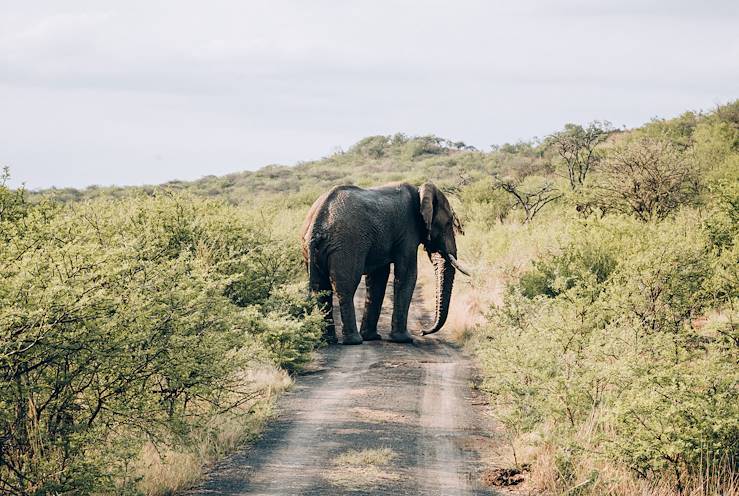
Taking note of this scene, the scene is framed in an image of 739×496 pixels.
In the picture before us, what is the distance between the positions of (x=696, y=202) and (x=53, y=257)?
916 inches

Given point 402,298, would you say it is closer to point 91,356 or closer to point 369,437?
point 369,437

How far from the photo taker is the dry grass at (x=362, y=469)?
8344mm

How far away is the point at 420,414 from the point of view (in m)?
11.4

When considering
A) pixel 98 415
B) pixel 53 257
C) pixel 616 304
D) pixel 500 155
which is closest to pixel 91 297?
pixel 53 257

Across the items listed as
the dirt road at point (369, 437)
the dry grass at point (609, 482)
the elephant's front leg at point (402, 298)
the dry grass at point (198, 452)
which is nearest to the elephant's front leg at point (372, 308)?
the elephant's front leg at point (402, 298)

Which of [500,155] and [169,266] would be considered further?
[500,155]

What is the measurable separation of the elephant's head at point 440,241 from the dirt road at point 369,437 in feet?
10.5

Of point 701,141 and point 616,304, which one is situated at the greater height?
point 701,141

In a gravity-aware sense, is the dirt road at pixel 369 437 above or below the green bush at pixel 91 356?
below

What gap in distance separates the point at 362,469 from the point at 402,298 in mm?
9143

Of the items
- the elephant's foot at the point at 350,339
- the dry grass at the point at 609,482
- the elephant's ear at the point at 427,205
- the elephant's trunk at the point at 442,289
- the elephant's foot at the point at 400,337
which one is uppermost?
the elephant's ear at the point at 427,205

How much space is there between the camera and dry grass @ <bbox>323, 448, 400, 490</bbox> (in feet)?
27.4

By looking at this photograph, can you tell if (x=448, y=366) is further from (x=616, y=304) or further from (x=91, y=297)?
(x=91, y=297)

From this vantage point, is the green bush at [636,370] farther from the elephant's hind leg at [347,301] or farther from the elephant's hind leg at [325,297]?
the elephant's hind leg at [325,297]
